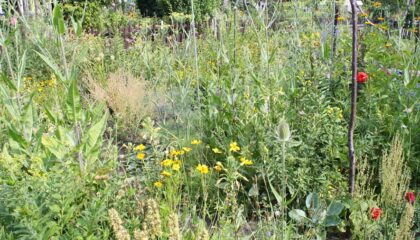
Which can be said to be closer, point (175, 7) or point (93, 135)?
point (93, 135)

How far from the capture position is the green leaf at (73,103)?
6.73 ft

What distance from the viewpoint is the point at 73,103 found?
208 centimetres

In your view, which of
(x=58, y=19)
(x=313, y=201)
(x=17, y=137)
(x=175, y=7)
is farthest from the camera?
(x=175, y=7)

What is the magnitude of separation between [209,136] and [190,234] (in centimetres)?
118

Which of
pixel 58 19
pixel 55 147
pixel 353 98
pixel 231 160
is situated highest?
pixel 58 19

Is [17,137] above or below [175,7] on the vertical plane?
below

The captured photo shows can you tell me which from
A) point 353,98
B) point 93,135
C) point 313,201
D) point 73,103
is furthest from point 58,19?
point 313,201

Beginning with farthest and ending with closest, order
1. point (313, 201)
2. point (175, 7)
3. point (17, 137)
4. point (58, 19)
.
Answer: point (175, 7), point (313, 201), point (17, 137), point (58, 19)

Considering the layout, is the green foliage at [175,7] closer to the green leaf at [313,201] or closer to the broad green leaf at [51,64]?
the broad green leaf at [51,64]

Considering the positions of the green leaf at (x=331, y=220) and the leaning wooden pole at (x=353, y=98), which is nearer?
the leaning wooden pole at (x=353, y=98)

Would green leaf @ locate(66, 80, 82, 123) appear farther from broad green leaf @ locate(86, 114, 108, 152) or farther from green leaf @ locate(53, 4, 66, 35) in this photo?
green leaf @ locate(53, 4, 66, 35)

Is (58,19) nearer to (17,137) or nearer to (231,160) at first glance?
(17,137)

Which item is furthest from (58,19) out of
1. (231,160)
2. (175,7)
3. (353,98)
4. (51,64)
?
(175,7)

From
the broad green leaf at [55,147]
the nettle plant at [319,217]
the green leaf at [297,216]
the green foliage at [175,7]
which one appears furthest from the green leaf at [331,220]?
the green foliage at [175,7]
